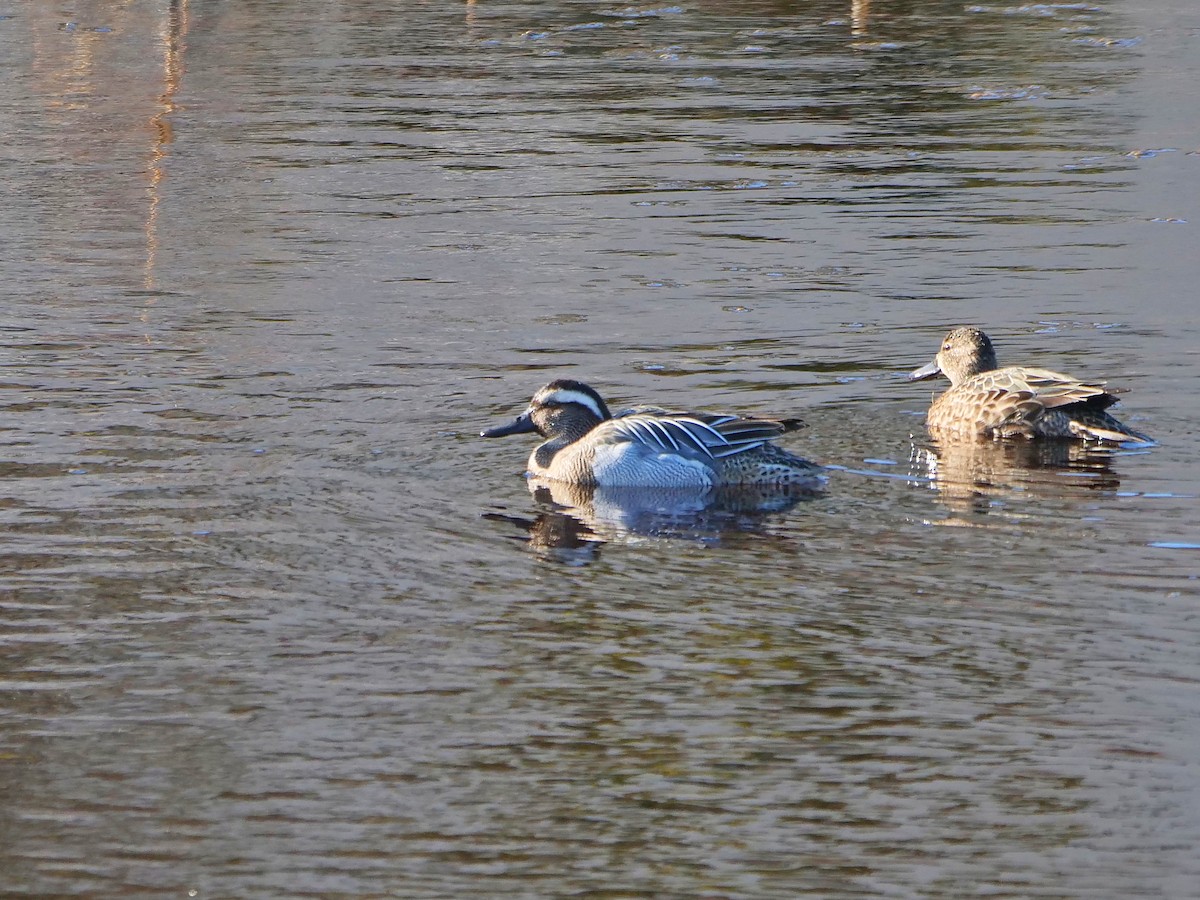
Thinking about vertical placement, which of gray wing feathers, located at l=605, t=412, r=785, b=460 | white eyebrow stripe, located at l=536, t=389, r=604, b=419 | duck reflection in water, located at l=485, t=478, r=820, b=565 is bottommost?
duck reflection in water, located at l=485, t=478, r=820, b=565

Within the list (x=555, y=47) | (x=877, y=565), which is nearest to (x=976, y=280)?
(x=877, y=565)

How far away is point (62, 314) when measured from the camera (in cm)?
1459

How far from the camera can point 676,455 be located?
10703 millimetres

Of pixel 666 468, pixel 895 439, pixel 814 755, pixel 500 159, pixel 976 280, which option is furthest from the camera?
pixel 500 159

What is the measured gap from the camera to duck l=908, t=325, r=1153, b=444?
11.3 m

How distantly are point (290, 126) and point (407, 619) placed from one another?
15.5 metres

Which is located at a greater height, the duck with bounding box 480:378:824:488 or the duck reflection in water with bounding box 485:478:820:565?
the duck with bounding box 480:378:824:488

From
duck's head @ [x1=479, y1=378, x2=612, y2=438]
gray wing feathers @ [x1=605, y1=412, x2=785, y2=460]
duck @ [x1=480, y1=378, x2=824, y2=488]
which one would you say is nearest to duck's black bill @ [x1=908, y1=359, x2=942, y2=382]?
duck @ [x1=480, y1=378, x2=824, y2=488]

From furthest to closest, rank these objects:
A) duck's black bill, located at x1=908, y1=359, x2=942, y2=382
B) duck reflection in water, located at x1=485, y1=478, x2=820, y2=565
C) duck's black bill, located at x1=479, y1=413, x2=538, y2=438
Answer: duck's black bill, located at x1=908, y1=359, x2=942, y2=382 → duck's black bill, located at x1=479, y1=413, x2=538, y2=438 → duck reflection in water, located at x1=485, y1=478, x2=820, y2=565

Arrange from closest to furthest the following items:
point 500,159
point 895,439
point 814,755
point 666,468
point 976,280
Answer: point 814,755 < point 666,468 < point 895,439 < point 976,280 < point 500,159

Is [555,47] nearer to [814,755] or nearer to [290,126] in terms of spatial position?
[290,126]

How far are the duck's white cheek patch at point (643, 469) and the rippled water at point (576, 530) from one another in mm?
339

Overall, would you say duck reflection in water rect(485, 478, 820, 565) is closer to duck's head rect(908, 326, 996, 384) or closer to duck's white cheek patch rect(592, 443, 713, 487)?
duck's white cheek patch rect(592, 443, 713, 487)

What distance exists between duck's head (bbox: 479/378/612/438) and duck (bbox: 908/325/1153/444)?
1.90 metres
